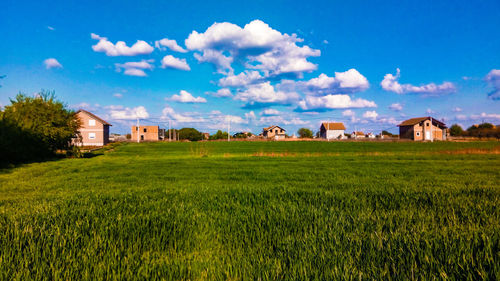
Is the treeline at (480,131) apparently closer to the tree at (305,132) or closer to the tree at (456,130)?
the tree at (456,130)

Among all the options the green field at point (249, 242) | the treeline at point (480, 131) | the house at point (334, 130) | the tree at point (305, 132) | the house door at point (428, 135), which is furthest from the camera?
the tree at point (305, 132)

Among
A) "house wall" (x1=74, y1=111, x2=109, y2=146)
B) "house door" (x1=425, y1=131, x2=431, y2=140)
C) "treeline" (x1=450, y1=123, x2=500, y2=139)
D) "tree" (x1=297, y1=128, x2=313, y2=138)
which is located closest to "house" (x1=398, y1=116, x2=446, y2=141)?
"house door" (x1=425, y1=131, x2=431, y2=140)

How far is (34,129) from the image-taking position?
952 inches

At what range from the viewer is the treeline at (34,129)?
2045cm

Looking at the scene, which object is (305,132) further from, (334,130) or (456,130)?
(456,130)

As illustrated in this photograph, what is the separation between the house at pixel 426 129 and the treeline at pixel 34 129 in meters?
95.6

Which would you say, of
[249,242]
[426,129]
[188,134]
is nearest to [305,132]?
[188,134]

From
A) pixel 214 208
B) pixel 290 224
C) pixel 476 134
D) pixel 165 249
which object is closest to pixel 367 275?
pixel 290 224

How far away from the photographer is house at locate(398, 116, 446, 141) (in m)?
85.1

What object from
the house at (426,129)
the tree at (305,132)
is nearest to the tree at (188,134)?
the tree at (305,132)

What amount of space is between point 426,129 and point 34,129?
3949 inches

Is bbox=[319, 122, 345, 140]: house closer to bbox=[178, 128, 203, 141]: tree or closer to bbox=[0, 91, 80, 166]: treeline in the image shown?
bbox=[178, 128, 203, 141]: tree

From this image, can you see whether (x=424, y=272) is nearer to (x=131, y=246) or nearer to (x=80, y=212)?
(x=131, y=246)

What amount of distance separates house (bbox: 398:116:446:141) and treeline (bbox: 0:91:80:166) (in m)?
95.6
